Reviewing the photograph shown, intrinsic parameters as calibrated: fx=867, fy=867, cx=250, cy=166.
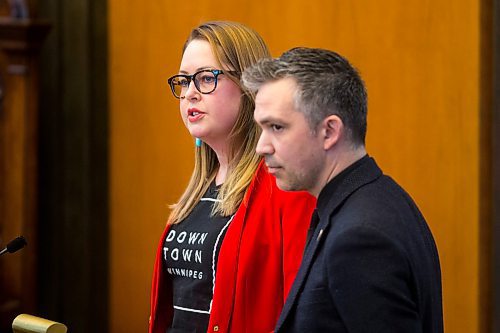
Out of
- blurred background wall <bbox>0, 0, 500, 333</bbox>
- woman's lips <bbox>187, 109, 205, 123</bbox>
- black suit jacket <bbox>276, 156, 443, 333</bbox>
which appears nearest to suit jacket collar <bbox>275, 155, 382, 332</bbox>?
black suit jacket <bbox>276, 156, 443, 333</bbox>

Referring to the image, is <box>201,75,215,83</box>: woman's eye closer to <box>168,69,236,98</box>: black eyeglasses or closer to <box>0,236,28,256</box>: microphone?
<box>168,69,236,98</box>: black eyeglasses

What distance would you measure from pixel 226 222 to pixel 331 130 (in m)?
0.54

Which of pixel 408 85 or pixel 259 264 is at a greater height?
pixel 408 85

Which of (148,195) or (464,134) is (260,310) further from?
(148,195)

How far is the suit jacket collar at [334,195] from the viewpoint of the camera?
5.02 ft

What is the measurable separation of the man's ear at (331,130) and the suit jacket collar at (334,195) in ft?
0.20

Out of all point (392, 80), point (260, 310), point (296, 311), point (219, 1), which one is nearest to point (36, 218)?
point (219, 1)

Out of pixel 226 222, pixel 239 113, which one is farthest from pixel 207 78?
pixel 226 222

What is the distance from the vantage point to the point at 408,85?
3.38 metres

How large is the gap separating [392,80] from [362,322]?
2.17 m

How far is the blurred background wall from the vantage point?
3.14 m

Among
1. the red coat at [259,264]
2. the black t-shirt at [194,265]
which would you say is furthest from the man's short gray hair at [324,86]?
the black t-shirt at [194,265]

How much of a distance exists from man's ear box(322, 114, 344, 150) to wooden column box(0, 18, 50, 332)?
3.08 m

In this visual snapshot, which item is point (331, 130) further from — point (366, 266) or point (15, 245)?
point (15, 245)
